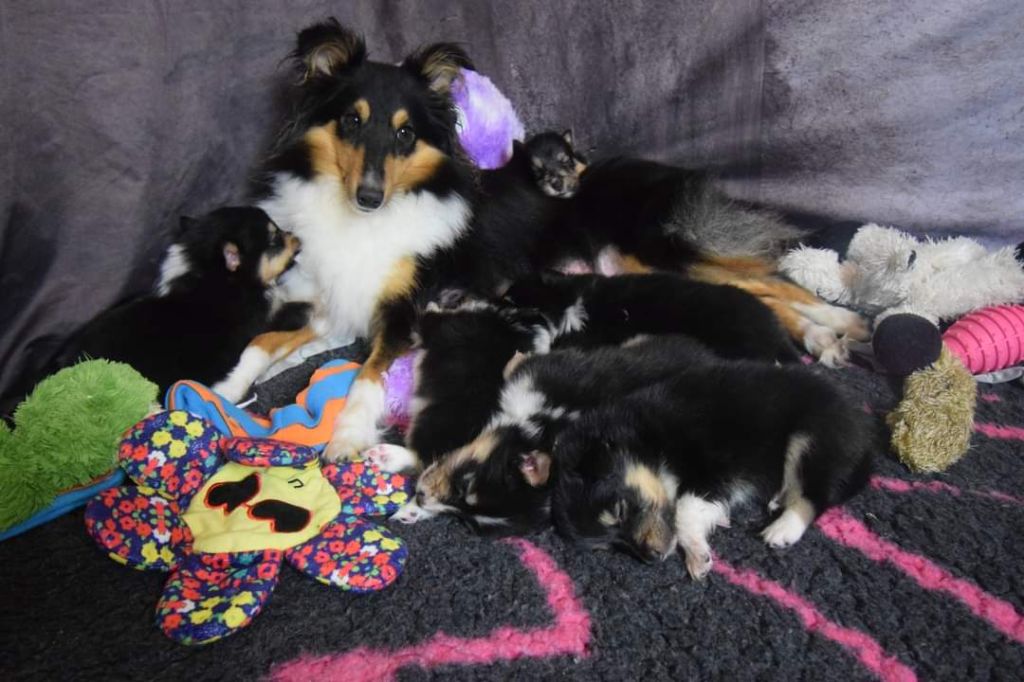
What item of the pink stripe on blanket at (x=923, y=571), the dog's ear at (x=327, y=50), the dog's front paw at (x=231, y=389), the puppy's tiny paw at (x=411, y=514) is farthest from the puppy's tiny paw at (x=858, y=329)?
the dog's front paw at (x=231, y=389)

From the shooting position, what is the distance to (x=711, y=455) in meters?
1.72

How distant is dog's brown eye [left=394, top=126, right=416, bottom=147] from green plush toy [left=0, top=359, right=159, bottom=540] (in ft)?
3.73

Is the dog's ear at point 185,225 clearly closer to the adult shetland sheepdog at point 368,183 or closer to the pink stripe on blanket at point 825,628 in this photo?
the adult shetland sheepdog at point 368,183

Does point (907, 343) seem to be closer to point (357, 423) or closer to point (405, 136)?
point (357, 423)

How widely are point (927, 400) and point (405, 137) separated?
68.8 inches

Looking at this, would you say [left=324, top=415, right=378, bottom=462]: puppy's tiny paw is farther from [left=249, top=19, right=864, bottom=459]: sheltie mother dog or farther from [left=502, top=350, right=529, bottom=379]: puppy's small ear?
[left=502, top=350, right=529, bottom=379]: puppy's small ear

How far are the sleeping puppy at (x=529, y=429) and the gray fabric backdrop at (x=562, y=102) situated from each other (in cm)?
129

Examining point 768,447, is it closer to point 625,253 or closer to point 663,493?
point 663,493

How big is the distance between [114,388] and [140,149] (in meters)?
0.96

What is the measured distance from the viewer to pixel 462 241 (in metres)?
Result: 2.62

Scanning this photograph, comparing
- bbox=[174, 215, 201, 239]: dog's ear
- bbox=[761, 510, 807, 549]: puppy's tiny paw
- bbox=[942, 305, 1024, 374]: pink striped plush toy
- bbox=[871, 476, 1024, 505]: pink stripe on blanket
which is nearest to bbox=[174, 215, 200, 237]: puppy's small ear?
bbox=[174, 215, 201, 239]: dog's ear

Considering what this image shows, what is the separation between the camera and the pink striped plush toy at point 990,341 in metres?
2.12

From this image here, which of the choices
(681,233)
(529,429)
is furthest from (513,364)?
(681,233)

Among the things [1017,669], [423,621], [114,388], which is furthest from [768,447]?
[114,388]
